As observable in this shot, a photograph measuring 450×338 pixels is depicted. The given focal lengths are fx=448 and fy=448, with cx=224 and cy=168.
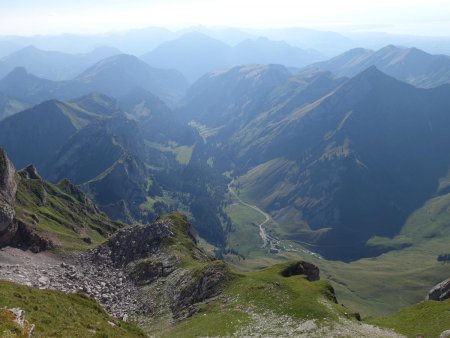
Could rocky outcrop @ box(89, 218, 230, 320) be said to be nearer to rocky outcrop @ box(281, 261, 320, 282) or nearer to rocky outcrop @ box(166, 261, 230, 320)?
rocky outcrop @ box(166, 261, 230, 320)

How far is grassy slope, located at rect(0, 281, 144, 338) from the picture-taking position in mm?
41781

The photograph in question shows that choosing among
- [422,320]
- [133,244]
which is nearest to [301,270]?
[422,320]

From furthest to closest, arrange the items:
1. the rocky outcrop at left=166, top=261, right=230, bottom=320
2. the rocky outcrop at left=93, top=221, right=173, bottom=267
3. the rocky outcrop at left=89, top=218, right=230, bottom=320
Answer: the rocky outcrop at left=93, top=221, right=173, bottom=267
the rocky outcrop at left=89, top=218, right=230, bottom=320
the rocky outcrop at left=166, top=261, right=230, bottom=320

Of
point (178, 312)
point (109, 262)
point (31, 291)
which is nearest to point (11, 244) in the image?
point (109, 262)

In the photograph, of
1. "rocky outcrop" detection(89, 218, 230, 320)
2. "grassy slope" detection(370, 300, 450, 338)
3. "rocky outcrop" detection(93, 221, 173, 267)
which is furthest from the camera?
"rocky outcrop" detection(93, 221, 173, 267)

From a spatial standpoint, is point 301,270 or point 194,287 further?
point 301,270

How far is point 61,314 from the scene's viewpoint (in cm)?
4672

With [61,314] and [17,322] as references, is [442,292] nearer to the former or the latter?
[61,314]

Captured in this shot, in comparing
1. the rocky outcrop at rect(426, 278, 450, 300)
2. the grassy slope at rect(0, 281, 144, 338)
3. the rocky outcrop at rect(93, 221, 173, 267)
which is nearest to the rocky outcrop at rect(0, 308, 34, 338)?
the grassy slope at rect(0, 281, 144, 338)

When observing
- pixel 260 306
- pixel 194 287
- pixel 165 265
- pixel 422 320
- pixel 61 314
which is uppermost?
pixel 61 314

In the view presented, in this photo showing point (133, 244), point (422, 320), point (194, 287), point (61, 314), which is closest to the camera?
point (61, 314)

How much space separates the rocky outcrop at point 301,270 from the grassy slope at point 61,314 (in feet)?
146

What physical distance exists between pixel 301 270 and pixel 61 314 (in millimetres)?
59502

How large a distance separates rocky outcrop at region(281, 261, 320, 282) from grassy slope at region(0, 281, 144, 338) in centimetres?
4463
